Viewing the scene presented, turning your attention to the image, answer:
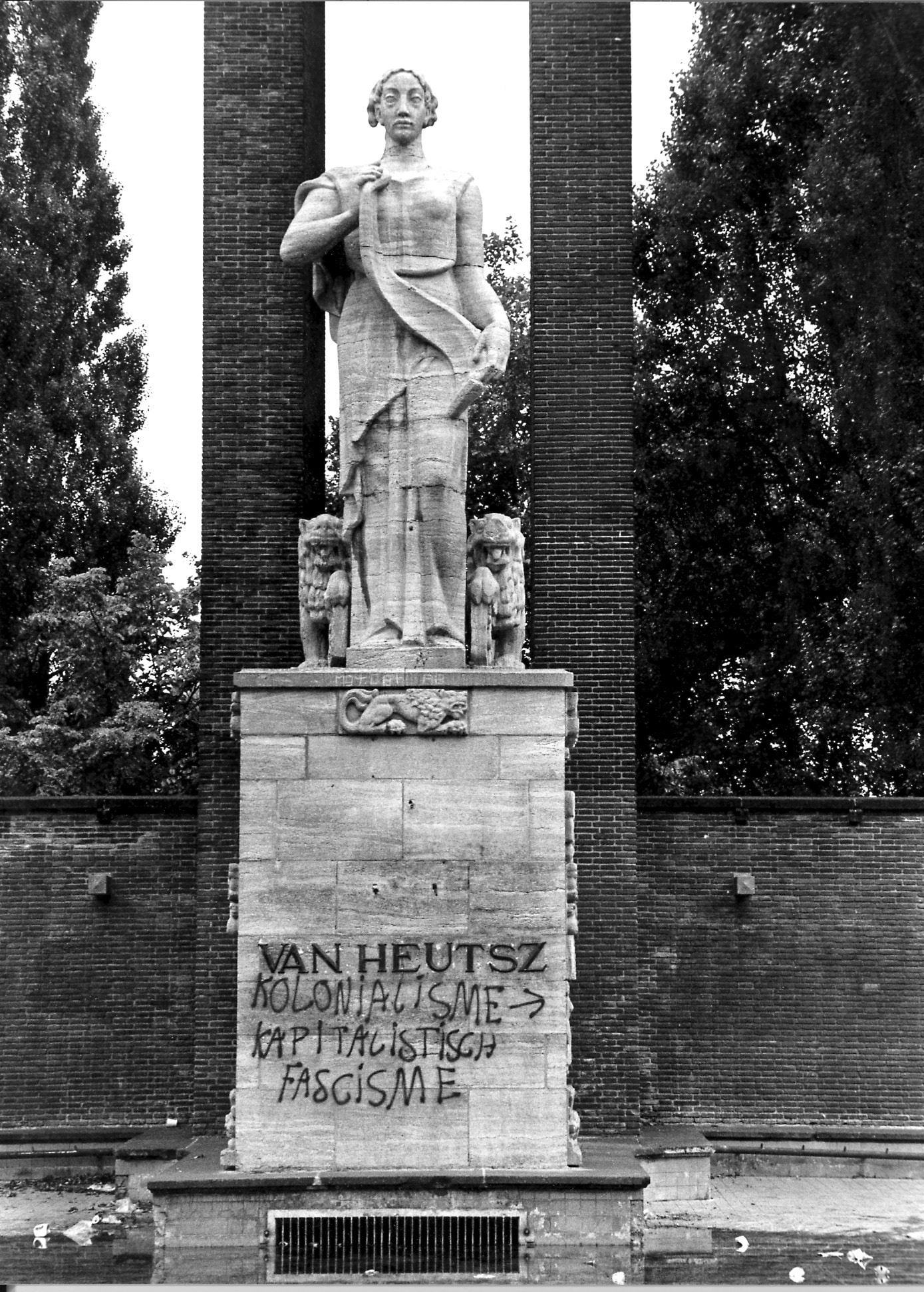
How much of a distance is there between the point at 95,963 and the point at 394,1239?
19.2 ft

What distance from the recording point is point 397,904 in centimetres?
1488

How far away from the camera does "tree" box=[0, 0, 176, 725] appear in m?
32.6

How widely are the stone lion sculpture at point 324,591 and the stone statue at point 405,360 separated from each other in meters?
0.17

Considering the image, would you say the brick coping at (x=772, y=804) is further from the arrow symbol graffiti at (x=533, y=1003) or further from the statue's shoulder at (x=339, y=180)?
the statue's shoulder at (x=339, y=180)

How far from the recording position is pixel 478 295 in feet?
52.3

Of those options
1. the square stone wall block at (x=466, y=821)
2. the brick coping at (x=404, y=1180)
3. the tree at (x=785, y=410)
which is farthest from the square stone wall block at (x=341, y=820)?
the tree at (x=785, y=410)

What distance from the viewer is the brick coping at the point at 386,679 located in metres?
15.1

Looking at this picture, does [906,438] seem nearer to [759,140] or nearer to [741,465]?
[741,465]

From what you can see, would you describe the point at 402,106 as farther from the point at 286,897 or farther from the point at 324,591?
the point at 286,897

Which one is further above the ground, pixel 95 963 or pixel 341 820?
pixel 341 820

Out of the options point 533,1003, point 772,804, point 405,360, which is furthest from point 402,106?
point 772,804

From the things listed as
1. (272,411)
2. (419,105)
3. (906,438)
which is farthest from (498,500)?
(419,105)

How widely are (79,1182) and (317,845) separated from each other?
577cm

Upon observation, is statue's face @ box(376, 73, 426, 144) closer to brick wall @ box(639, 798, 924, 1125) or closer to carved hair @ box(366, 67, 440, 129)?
carved hair @ box(366, 67, 440, 129)
